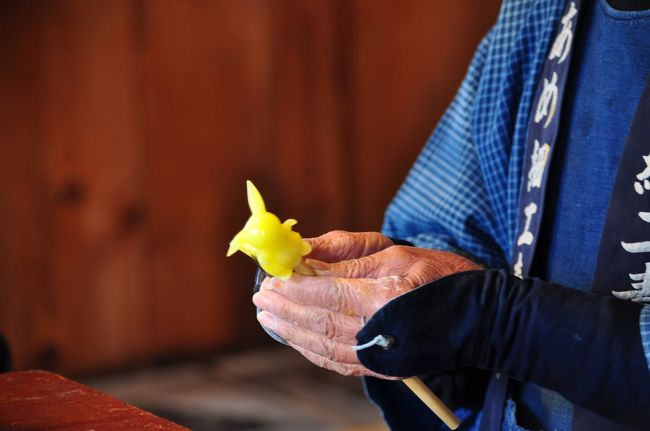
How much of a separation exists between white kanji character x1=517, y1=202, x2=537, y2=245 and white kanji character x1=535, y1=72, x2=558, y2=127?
103 mm

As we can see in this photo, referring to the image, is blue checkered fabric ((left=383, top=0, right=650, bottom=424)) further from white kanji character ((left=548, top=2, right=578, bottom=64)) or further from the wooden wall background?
the wooden wall background

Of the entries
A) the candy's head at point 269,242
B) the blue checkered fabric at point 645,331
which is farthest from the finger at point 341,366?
the blue checkered fabric at point 645,331

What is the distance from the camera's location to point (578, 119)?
107 cm

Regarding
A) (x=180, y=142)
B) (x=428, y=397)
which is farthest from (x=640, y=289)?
(x=180, y=142)

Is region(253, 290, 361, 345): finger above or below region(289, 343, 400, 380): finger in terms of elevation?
above

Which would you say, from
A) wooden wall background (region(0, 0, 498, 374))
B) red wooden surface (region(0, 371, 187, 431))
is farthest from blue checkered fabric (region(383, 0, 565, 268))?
wooden wall background (region(0, 0, 498, 374))

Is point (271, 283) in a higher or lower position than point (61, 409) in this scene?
higher

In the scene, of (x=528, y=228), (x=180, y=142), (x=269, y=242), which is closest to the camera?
(x=269, y=242)

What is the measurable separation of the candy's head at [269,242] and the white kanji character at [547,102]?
43cm

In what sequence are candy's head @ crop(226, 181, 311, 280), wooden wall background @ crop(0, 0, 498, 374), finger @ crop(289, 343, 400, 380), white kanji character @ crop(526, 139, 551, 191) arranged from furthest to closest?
wooden wall background @ crop(0, 0, 498, 374), white kanji character @ crop(526, 139, 551, 191), finger @ crop(289, 343, 400, 380), candy's head @ crop(226, 181, 311, 280)

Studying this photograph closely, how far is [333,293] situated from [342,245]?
0.32ft

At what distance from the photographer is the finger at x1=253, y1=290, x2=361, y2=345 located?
864 mm

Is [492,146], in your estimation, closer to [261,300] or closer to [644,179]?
[644,179]

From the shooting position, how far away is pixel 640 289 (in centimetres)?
97
